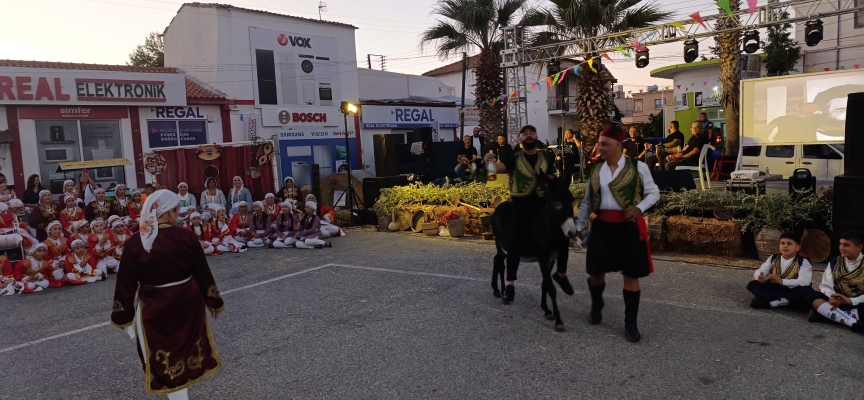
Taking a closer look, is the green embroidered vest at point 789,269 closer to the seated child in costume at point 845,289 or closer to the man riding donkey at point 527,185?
the seated child in costume at point 845,289

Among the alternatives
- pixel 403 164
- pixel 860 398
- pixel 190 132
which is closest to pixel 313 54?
pixel 190 132

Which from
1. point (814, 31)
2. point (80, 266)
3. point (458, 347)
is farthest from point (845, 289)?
point (814, 31)

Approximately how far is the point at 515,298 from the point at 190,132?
16630 millimetres

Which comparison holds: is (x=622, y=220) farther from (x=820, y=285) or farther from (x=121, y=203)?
(x=121, y=203)

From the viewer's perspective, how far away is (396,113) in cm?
2634

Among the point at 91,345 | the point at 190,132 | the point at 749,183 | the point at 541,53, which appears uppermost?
the point at 541,53

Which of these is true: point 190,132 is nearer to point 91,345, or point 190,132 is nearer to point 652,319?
point 91,345

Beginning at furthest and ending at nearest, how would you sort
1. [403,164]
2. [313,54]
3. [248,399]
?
[313,54], [403,164], [248,399]

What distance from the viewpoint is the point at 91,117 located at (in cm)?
1748

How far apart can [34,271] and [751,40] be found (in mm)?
16062

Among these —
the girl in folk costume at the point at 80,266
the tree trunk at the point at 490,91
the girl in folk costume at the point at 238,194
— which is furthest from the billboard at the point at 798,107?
the tree trunk at the point at 490,91

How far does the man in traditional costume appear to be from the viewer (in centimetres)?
464

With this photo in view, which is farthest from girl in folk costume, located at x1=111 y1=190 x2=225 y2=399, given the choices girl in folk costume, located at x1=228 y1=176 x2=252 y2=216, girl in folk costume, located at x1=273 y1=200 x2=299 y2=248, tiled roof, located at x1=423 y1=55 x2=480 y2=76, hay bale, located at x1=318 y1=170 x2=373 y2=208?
tiled roof, located at x1=423 y1=55 x2=480 y2=76

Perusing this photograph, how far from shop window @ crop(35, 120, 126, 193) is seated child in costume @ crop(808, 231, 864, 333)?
53.9 feet
